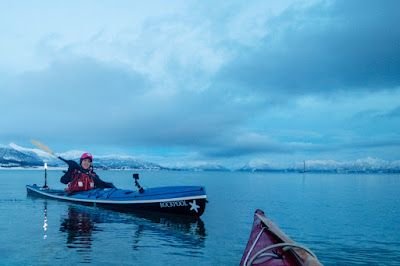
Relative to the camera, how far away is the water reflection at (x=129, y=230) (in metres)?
13.3

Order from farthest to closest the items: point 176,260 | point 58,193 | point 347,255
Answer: point 58,193 < point 347,255 < point 176,260

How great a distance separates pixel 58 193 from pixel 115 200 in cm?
891

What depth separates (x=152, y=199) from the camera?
19797 mm

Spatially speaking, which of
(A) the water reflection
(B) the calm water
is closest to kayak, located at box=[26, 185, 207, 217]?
(A) the water reflection

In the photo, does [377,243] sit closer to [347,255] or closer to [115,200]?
[347,255]

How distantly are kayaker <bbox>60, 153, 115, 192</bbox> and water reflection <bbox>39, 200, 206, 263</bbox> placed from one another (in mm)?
3022

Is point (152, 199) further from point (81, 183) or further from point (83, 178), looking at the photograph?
point (81, 183)

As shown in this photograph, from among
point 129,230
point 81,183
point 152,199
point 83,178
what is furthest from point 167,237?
point 81,183

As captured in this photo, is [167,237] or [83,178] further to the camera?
[83,178]

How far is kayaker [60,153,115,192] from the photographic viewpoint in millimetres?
24703

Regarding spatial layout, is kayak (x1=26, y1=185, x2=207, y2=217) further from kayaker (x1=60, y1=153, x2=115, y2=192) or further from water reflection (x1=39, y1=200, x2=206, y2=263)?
kayaker (x1=60, y1=153, x2=115, y2=192)

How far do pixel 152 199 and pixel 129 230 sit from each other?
360cm

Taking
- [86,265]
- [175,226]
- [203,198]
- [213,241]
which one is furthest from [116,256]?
[203,198]

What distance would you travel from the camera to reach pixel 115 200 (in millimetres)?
21750
